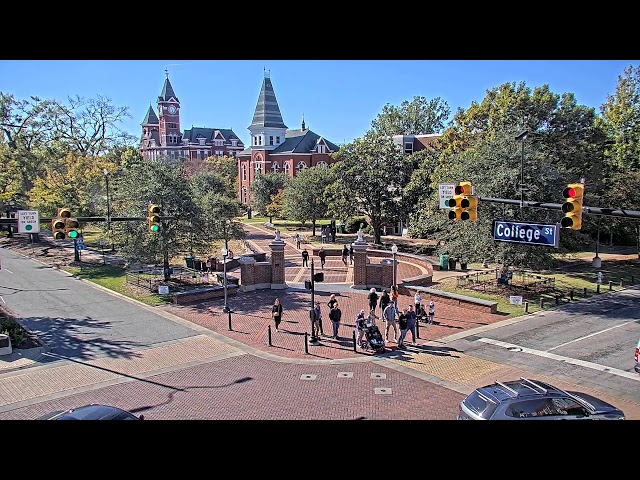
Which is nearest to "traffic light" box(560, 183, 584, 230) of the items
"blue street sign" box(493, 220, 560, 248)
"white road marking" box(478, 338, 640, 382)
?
"blue street sign" box(493, 220, 560, 248)

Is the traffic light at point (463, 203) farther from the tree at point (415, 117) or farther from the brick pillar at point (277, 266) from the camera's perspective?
the tree at point (415, 117)

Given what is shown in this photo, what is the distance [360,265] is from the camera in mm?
27938

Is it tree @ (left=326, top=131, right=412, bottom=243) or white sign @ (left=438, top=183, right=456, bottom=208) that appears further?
tree @ (left=326, top=131, right=412, bottom=243)

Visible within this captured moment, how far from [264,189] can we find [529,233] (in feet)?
204

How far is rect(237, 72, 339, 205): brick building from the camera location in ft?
Answer: 310

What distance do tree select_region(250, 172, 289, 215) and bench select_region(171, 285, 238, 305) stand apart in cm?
4775

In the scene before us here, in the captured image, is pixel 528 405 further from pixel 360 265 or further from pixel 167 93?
pixel 167 93

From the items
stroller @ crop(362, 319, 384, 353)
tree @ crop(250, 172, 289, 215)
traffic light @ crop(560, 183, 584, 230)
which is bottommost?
stroller @ crop(362, 319, 384, 353)

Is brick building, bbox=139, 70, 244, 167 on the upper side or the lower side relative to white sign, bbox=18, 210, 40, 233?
upper

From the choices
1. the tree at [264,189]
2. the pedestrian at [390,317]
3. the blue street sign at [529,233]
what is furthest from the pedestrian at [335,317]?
the tree at [264,189]

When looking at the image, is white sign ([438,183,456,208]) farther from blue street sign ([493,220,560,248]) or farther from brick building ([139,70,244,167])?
brick building ([139,70,244,167])

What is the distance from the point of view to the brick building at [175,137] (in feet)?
413
